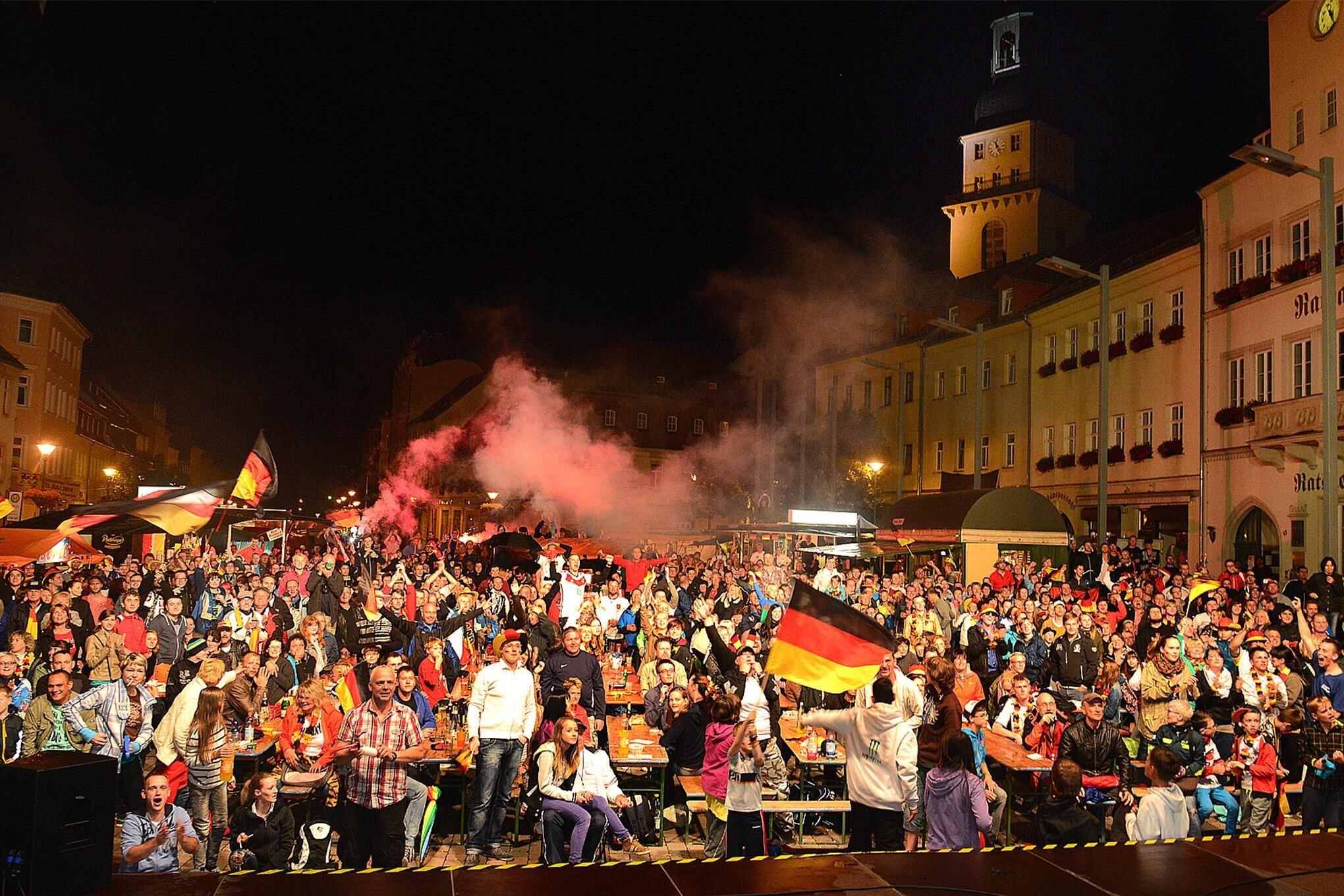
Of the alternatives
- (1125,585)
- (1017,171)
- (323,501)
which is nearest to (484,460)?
(1017,171)

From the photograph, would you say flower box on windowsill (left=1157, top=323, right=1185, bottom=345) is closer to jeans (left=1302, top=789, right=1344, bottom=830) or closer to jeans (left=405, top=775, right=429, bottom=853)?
jeans (left=1302, top=789, right=1344, bottom=830)

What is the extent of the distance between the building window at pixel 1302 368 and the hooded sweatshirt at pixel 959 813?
1990 centimetres

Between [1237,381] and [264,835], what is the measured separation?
25951 mm

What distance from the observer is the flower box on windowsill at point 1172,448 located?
91.2 feet

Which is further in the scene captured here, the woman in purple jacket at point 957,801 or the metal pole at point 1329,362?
the metal pole at point 1329,362

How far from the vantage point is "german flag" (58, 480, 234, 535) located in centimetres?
1463

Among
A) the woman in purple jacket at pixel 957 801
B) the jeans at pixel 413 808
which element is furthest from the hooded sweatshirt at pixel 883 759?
the jeans at pixel 413 808

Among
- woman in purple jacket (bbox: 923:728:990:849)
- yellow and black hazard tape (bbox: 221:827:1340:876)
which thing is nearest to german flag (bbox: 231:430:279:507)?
yellow and black hazard tape (bbox: 221:827:1340:876)

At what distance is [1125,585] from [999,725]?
9.14m

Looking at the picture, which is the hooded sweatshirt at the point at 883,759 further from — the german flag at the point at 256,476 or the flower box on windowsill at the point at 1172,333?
the flower box on windowsill at the point at 1172,333

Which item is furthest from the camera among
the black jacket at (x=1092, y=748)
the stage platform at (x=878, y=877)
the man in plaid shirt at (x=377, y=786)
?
the black jacket at (x=1092, y=748)

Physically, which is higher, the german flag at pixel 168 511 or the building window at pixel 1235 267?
the building window at pixel 1235 267

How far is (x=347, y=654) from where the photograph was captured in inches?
433

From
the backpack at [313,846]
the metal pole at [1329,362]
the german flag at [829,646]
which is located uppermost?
the metal pole at [1329,362]
